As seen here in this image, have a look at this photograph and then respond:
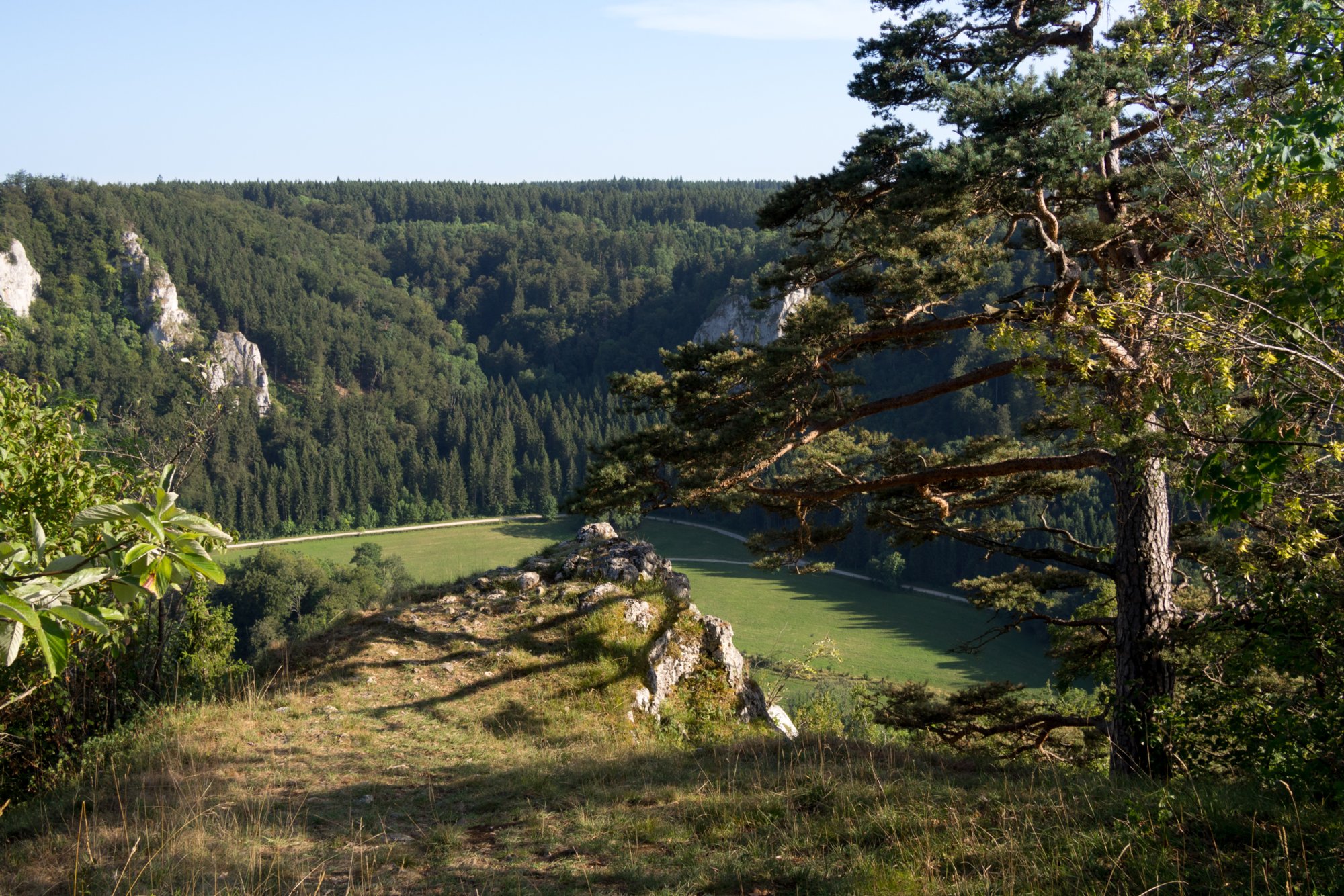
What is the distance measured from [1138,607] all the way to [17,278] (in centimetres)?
14153

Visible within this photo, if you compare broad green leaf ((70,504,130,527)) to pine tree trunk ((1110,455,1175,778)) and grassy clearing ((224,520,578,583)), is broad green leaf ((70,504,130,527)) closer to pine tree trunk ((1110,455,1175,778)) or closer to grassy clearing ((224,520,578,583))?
pine tree trunk ((1110,455,1175,778))

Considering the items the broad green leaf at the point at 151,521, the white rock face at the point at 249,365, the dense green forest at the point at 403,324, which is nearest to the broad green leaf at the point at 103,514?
the broad green leaf at the point at 151,521

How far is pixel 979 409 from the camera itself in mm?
81812

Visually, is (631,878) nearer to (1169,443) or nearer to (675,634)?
(1169,443)

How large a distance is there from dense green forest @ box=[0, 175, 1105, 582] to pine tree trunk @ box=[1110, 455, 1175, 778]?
52.7 meters

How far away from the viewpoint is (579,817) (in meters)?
5.73

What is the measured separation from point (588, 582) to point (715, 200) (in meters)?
175

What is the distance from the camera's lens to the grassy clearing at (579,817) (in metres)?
4.31

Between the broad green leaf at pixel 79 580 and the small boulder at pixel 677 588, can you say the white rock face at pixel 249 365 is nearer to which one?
the small boulder at pixel 677 588

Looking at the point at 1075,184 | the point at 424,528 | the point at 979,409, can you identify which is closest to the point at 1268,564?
the point at 1075,184

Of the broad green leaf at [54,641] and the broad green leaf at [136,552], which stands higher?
the broad green leaf at [136,552]

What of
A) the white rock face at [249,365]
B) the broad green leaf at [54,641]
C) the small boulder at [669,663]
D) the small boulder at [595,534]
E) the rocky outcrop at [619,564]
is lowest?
the small boulder at [669,663]

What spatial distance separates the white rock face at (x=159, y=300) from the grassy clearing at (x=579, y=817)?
432 ft

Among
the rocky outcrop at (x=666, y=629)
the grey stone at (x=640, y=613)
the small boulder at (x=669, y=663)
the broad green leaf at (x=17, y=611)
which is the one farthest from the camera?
the grey stone at (x=640, y=613)
